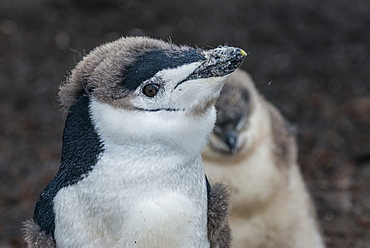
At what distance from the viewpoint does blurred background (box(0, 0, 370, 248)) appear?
4367 millimetres

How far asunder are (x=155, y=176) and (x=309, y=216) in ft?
6.45

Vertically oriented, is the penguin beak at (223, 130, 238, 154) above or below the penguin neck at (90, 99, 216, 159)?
below

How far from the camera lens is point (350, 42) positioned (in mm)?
5957

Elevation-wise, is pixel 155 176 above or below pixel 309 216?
above

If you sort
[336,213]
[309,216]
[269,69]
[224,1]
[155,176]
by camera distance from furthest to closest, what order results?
[224,1] < [269,69] < [336,213] < [309,216] < [155,176]

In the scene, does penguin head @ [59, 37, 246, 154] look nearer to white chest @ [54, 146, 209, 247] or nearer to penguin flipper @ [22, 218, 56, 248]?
white chest @ [54, 146, 209, 247]

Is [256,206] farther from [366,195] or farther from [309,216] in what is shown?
[366,195]

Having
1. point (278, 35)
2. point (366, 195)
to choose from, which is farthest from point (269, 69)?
point (366, 195)

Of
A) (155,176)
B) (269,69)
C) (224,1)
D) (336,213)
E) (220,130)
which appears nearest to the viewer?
(155,176)

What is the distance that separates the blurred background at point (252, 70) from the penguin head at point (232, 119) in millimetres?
1035

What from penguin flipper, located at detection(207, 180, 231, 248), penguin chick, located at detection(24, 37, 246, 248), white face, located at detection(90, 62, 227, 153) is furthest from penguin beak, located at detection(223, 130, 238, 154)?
white face, located at detection(90, 62, 227, 153)

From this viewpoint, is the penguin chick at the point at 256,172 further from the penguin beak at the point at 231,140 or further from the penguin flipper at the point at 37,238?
the penguin flipper at the point at 37,238

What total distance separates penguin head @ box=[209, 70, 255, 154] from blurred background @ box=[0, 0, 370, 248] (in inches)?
40.7

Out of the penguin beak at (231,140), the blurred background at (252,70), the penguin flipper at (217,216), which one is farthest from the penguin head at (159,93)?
the blurred background at (252,70)
